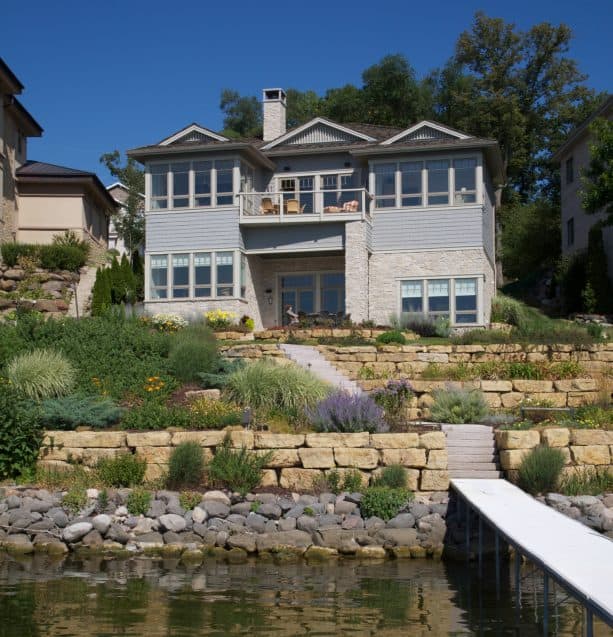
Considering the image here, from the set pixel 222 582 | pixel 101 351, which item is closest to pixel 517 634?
pixel 222 582

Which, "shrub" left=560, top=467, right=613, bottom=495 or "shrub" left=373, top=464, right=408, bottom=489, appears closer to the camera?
"shrub" left=373, top=464, right=408, bottom=489

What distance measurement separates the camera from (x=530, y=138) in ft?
143

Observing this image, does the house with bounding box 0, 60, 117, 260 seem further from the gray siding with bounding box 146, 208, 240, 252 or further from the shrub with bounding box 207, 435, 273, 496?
the shrub with bounding box 207, 435, 273, 496

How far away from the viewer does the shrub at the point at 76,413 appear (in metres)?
14.2

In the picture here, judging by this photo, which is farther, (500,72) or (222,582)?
(500,72)

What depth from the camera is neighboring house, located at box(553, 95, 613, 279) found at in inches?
1231

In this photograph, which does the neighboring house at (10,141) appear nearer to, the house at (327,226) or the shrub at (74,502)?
the house at (327,226)

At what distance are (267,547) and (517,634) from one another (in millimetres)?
4359

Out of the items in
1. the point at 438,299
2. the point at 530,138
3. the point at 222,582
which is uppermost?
the point at 530,138

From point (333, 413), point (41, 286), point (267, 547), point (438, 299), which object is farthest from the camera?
point (41, 286)

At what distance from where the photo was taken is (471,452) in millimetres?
13969

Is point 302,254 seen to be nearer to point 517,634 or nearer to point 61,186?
point 61,186

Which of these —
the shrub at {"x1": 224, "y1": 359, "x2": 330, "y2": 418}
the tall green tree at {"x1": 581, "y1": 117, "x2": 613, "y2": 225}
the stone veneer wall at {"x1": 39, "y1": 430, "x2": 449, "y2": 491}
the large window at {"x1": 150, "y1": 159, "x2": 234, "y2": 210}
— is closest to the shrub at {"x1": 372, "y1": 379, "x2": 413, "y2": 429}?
the shrub at {"x1": 224, "y1": 359, "x2": 330, "y2": 418}

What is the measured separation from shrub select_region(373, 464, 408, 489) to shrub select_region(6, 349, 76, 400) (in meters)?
6.12
